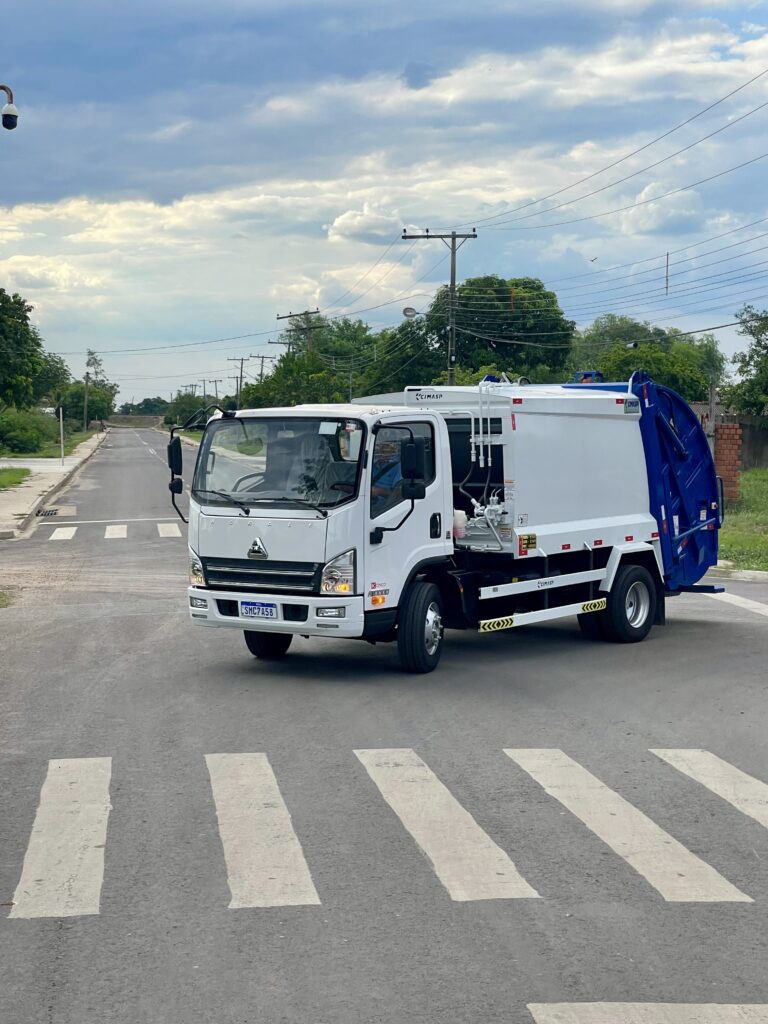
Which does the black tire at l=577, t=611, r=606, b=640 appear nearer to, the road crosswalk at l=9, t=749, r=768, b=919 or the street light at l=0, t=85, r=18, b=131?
the road crosswalk at l=9, t=749, r=768, b=919

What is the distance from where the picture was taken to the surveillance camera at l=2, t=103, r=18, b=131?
22.4 m

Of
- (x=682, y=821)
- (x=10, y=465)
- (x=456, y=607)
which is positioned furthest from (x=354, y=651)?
(x=10, y=465)

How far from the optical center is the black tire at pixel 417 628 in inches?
493

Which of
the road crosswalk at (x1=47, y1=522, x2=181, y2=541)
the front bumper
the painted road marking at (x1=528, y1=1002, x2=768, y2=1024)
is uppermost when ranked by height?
the front bumper

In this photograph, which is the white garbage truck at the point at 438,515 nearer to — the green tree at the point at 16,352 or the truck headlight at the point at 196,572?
the truck headlight at the point at 196,572

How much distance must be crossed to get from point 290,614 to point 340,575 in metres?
0.62

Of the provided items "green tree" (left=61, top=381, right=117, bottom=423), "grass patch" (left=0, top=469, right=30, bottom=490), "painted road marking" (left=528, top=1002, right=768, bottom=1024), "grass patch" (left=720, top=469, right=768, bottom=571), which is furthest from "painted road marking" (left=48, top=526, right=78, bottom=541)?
"green tree" (left=61, top=381, right=117, bottom=423)

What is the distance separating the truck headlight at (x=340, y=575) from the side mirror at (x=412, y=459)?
88 centimetres

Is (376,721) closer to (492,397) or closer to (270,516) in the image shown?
(270,516)

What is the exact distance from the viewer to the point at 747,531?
2794 centimetres

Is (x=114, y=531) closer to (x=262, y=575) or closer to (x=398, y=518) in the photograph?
(x=262, y=575)

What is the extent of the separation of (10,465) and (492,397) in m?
48.4

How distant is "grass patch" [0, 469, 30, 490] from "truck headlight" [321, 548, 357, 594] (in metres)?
32.9

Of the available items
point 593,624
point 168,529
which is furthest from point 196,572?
point 168,529
